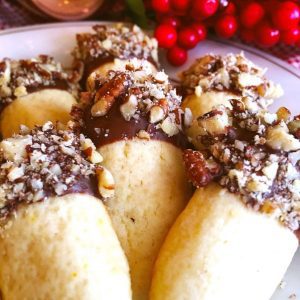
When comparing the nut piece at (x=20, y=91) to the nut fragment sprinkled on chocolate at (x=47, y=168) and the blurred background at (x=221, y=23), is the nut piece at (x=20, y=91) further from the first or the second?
the blurred background at (x=221, y=23)

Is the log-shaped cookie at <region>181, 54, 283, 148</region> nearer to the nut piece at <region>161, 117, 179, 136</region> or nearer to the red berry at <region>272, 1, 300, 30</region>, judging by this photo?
the nut piece at <region>161, 117, 179, 136</region>

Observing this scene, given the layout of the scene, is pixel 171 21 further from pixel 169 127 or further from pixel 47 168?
pixel 47 168

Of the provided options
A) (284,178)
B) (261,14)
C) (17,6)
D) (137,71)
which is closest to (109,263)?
(284,178)

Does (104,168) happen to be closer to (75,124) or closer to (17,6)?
(75,124)

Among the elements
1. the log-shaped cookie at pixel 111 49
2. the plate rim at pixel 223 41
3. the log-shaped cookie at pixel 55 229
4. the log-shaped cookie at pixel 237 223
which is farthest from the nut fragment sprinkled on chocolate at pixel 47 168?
the plate rim at pixel 223 41

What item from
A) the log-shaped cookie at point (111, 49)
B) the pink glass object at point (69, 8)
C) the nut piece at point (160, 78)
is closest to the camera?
the nut piece at point (160, 78)

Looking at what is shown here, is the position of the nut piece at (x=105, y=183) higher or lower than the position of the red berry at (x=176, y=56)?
higher

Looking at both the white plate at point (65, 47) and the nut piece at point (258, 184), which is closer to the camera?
the nut piece at point (258, 184)

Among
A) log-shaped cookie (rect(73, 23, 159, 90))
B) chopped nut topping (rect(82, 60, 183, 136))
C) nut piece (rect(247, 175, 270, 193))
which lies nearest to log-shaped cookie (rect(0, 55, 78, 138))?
log-shaped cookie (rect(73, 23, 159, 90))
